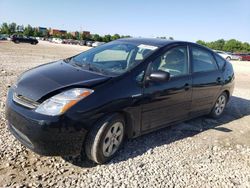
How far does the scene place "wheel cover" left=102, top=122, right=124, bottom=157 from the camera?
3543 millimetres

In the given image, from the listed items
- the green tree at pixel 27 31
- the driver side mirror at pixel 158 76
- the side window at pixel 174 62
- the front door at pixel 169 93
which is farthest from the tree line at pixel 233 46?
the driver side mirror at pixel 158 76

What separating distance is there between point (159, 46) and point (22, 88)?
7.34ft

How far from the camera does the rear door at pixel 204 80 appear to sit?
5035 millimetres

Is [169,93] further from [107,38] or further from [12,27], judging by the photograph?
[12,27]

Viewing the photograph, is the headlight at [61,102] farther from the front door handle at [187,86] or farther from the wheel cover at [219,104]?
the wheel cover at [219,104]

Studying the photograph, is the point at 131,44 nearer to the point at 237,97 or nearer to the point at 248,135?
the point at 248,135

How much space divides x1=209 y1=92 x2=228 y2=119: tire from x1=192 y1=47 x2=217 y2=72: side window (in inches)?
32.4

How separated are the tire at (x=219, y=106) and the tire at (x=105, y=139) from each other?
3.04 metres

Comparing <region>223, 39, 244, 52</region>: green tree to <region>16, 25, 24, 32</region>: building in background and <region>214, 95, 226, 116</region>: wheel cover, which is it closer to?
<region>214, 95, 226, 116</region>: wheel cover

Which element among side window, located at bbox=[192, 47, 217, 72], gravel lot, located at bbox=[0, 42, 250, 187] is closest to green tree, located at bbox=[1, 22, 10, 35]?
side window, located at bbox=[192, 47, 217, 72]

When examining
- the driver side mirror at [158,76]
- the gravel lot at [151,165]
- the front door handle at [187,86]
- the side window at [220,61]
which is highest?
the side window at [220,61]

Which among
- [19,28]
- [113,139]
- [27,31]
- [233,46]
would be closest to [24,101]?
[113,139]

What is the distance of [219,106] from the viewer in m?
6.22

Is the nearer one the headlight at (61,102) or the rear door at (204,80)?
the headlight at (61,102)
